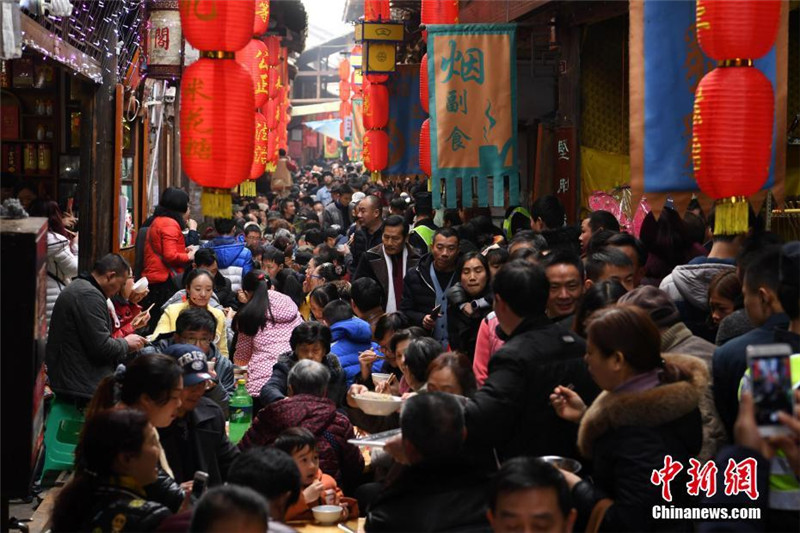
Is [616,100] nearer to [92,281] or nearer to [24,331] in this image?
[92,281]

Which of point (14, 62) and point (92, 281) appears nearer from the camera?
point (92, 281)

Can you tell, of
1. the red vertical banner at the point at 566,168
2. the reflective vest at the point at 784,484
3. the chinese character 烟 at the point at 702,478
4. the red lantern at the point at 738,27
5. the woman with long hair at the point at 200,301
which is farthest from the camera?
the red vertical banner at the point at 566,168

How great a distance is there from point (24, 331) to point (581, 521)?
2.84 metres

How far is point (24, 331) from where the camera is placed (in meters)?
5.36

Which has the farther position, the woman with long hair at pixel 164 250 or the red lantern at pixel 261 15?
the red lantern at pixel 261 15

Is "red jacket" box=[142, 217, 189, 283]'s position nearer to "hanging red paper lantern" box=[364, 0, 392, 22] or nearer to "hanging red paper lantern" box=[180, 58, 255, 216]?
"hanging red paper lantern" box=[180, 58, 255, 216]

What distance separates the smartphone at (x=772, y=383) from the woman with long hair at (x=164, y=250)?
9722 millimetres

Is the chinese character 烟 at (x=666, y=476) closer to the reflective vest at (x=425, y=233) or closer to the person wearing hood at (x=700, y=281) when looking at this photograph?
the person wearing hood at (x=700, y=281)

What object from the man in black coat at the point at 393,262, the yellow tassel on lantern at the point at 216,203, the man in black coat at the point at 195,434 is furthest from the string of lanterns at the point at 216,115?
the man in black coat at the point at 195,434

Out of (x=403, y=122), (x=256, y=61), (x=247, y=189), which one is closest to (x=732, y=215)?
(x=247, y=189)

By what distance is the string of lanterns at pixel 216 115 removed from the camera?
8461mm

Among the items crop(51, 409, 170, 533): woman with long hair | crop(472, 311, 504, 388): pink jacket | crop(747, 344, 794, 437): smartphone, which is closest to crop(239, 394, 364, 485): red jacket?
crop(472, 311, 504, 388): pink jacket

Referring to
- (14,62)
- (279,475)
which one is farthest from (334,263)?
(279,475)

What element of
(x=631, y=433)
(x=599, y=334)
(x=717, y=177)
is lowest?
(x=631, y=433)
